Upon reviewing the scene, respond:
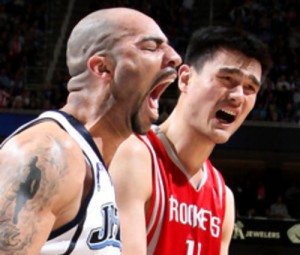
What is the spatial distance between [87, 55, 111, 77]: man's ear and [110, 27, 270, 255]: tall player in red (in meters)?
1.00

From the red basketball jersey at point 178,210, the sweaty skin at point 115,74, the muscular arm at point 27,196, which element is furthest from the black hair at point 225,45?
the muscular arm at point 27,196

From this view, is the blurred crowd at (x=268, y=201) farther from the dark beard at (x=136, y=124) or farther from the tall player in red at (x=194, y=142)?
the dark beard at (x=136, y=124)

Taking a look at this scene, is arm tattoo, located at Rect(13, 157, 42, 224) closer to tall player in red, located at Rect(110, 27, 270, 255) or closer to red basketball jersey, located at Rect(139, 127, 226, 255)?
tall player in red, located at Rect(110, 27, 270, 255)

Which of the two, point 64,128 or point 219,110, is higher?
point 219,110

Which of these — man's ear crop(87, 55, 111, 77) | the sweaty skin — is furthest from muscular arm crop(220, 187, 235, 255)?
man's ear crop(87, 55, 111, 77)

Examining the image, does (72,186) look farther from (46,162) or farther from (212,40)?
(212,40)

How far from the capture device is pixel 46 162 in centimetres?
192

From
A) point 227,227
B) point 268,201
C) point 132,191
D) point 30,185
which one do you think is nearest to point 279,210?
point 268,201

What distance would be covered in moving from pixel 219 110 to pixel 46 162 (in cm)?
159

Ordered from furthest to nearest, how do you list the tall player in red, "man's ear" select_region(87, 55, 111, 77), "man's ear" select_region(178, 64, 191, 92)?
"man's ear" select_region(178, 64, 191, 92) < the tall player in red < "man's ear" select_region(87, 55, 111, 77)

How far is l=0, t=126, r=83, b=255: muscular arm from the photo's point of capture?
188 centimetres

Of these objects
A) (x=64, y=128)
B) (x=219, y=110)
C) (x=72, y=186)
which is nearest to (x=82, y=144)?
(x=64, y=128)

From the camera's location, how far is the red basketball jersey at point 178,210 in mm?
3383

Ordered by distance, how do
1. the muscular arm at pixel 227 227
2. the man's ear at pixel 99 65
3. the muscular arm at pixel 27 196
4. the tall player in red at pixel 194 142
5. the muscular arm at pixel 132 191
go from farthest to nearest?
the muscular arm at pixel 227 227
the tall player in red at pixel 194 142
the muscular arm at pixel 132 191
the man's ear at pixel 99 65
the muscular arm at pixel 27 196
